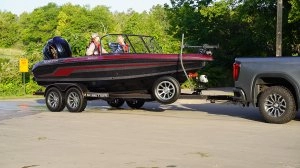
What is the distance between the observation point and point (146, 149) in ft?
26.7

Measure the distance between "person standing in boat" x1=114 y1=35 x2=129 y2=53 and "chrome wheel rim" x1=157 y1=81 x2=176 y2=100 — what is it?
150cm

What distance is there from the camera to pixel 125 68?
1323 centimetres

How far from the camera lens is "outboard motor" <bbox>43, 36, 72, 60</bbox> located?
48.9ft

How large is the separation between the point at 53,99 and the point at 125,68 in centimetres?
277

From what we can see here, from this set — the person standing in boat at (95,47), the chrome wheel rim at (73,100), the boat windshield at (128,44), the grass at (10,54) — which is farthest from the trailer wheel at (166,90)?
the grass at (10,54)

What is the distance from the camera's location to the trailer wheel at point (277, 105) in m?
11.0

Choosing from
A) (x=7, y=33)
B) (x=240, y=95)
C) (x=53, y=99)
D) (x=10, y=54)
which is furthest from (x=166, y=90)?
(x=7, y=33)

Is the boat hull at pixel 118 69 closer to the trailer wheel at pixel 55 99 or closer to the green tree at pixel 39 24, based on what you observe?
the trailer wheel at pixel 55 99

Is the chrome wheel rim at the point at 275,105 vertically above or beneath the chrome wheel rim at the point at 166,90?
beneath

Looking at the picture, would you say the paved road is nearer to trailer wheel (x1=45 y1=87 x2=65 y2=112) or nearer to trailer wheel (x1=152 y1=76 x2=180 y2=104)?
trailer wheel (x1=152 y1=76 x2=180 y2=104)

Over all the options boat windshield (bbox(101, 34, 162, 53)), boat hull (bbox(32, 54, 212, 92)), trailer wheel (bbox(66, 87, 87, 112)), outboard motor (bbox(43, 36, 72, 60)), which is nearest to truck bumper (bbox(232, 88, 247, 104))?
boat hull (bbox(32, 54, 212, 92))

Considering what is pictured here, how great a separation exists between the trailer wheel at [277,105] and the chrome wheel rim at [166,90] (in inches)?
89.0

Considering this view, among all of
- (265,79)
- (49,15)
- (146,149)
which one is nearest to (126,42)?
(265,79)

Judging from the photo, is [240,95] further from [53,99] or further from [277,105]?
[53,99]
